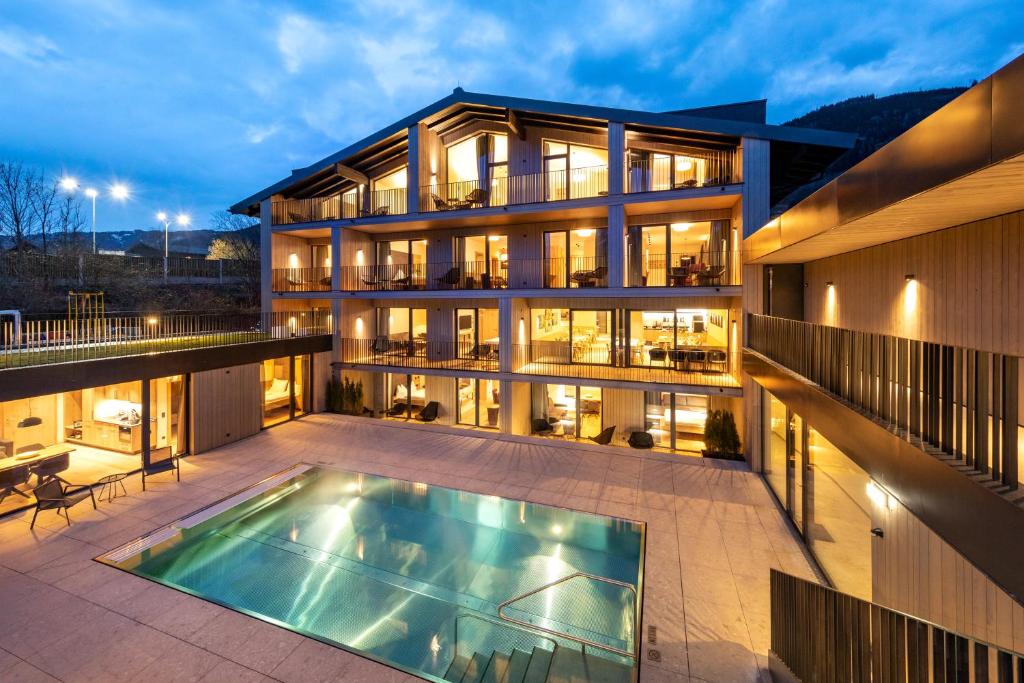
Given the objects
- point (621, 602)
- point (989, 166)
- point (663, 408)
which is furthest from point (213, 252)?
point (989, 166)

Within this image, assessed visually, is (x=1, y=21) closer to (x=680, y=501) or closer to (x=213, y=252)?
(x=213, y=252)

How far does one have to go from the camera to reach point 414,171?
1440 cm

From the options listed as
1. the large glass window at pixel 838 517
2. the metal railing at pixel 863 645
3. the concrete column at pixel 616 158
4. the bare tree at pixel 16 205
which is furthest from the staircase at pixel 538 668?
the bare tree at pixel 16 205

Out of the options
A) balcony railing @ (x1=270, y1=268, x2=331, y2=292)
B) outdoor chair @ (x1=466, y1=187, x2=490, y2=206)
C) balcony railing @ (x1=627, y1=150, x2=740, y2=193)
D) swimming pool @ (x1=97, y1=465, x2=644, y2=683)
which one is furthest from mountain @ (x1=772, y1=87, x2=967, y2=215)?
swimming pool @ (x1=97, y1=465, x2=644, y2=683)

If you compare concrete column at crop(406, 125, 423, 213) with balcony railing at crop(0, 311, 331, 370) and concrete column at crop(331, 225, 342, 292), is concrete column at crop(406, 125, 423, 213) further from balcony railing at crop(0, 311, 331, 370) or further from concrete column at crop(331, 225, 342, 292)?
balcony railing at crop(0, 311, 331, 370)

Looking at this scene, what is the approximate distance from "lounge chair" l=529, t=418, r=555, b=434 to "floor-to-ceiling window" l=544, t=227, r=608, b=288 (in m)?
4.35

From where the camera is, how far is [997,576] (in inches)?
107

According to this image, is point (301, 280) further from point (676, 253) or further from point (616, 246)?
point (676, 253)

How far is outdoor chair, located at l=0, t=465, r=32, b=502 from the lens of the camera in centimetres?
811

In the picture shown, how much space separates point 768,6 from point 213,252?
20816 cm

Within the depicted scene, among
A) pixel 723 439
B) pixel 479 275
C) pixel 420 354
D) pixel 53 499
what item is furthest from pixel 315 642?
pixel 420 354

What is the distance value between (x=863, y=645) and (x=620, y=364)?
1060 centimetres

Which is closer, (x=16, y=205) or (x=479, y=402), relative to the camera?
(x=479, y=402)

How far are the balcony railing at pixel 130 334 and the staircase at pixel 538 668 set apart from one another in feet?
32.7
